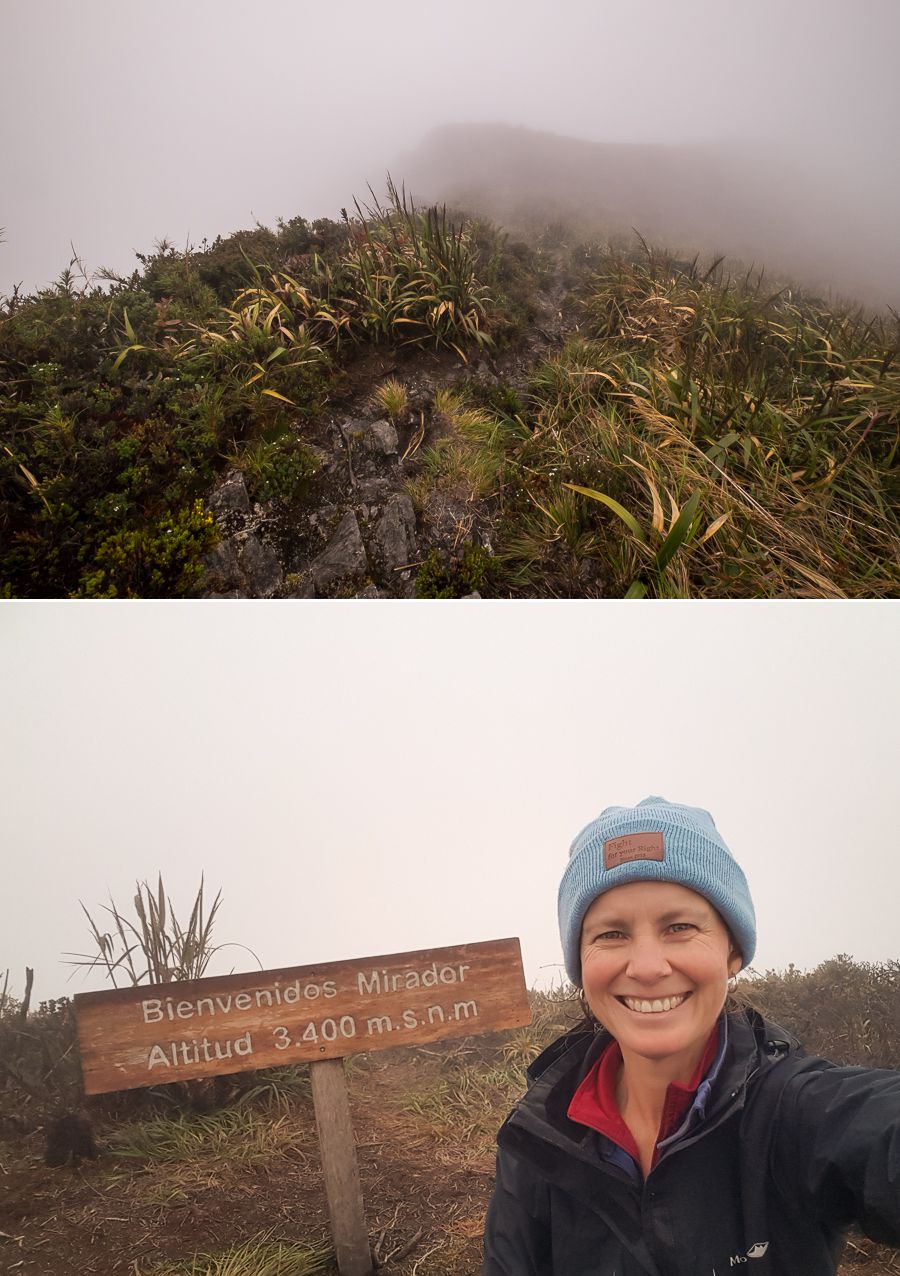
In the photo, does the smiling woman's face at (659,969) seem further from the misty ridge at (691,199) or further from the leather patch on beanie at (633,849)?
the misty ridge at (691,199)

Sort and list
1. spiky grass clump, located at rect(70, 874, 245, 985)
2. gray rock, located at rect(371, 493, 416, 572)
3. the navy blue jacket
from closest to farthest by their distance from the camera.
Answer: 1. the navy blue jacket
2. spiky grass clump, located at rect(70, 874, 245, 985)
3. gray rock, located at rect(371, 493, 416, 572)

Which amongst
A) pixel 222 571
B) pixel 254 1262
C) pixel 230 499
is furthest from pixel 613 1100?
pixel 230 499

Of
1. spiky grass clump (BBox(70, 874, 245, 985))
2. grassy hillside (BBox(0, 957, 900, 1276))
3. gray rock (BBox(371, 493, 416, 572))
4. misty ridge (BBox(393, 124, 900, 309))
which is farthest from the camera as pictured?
misty ridge (BBox(393, 124, 900, 309))

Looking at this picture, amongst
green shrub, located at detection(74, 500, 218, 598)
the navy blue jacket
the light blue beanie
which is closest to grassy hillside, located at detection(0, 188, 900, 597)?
green shrub, located at detection(74, 500, 218, 598)

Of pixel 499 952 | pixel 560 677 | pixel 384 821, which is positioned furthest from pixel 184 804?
pixel 560 677

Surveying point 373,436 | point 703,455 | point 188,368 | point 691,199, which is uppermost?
point 691,199

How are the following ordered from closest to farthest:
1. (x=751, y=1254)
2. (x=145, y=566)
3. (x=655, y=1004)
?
(x=751, y=1254)
(x=655, y=1004)
(x=145, y=566)

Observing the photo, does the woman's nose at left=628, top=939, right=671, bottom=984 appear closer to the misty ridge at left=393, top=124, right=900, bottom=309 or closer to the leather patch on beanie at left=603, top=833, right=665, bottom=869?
the leather patch on beanie at left=603, top=833, right=665, bottom=869

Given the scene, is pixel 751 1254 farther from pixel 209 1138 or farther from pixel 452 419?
pixel 452 419
